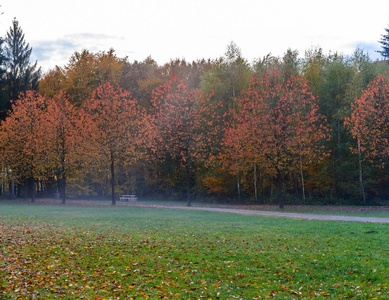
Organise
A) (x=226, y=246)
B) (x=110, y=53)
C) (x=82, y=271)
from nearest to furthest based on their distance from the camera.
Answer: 1. (x=82, y=271)
2. (x=226, y=246)
3. (x=110, y=53)

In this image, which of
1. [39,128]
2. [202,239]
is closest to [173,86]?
[39,128]

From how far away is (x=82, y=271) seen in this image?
9.41 meters

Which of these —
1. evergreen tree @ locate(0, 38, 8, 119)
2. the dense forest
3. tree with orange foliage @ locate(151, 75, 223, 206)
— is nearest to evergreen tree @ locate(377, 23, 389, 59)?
the dense forest

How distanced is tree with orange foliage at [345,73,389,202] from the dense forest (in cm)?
14

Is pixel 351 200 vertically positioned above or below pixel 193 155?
below

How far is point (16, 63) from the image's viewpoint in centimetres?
5238

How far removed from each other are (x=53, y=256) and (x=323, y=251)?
8.14m

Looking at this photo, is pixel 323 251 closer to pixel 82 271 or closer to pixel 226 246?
A: pixel 226 246

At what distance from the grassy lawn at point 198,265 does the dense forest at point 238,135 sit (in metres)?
17.3

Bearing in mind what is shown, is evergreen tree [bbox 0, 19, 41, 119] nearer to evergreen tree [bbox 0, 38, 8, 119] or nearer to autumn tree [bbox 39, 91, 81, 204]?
evergreen tree [bbox 0, 38, 8, 119]

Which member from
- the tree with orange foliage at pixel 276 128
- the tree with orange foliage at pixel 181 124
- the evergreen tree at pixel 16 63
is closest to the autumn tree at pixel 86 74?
the evergreen tree at pixel 16 63

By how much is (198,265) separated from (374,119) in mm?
27816

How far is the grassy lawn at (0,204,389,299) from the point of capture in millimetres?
7770

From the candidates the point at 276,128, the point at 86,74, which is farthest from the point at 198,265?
the point at 86,74
